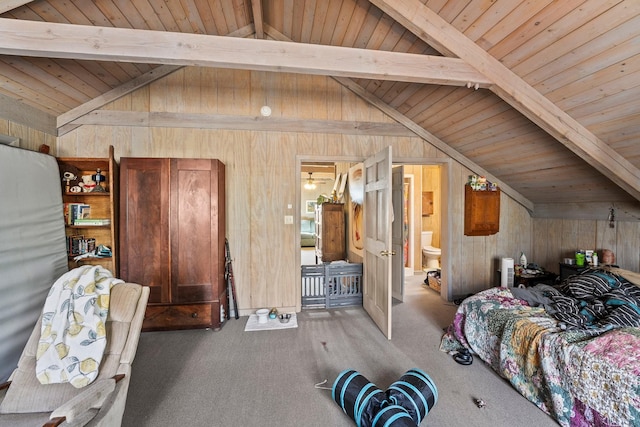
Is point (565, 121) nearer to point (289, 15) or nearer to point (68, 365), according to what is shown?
point (289, 15)

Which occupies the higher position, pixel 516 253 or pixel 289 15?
pixel 289 15

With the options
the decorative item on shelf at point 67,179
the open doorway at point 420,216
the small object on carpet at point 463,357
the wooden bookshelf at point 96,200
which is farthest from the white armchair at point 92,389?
the open doorway at point 420,216

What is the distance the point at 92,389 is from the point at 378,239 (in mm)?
2566

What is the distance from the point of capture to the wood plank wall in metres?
3.31

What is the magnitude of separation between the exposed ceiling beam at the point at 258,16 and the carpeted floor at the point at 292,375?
3342mm

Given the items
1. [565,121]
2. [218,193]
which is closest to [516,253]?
[565,121]

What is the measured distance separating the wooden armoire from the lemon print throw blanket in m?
1.25

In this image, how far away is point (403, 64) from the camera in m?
2.22

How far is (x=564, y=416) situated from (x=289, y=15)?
13.2 ft

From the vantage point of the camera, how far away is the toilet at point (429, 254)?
5559 mm

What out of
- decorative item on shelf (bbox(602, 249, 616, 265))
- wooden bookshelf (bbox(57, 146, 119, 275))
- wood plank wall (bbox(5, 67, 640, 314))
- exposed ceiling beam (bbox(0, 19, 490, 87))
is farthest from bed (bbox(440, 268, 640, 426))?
wooden bookshelf (bbox(57, 146, 119, 275))

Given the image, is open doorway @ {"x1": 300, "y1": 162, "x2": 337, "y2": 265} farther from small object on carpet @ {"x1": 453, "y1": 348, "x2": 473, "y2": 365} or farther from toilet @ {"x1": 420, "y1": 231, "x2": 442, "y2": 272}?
small object on carpet @ {"x1": 453, "y1": 348, "x2": 473, "y2": 365}

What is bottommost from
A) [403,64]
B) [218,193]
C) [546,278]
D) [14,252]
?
[546,278]

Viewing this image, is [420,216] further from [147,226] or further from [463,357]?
[147,226]
